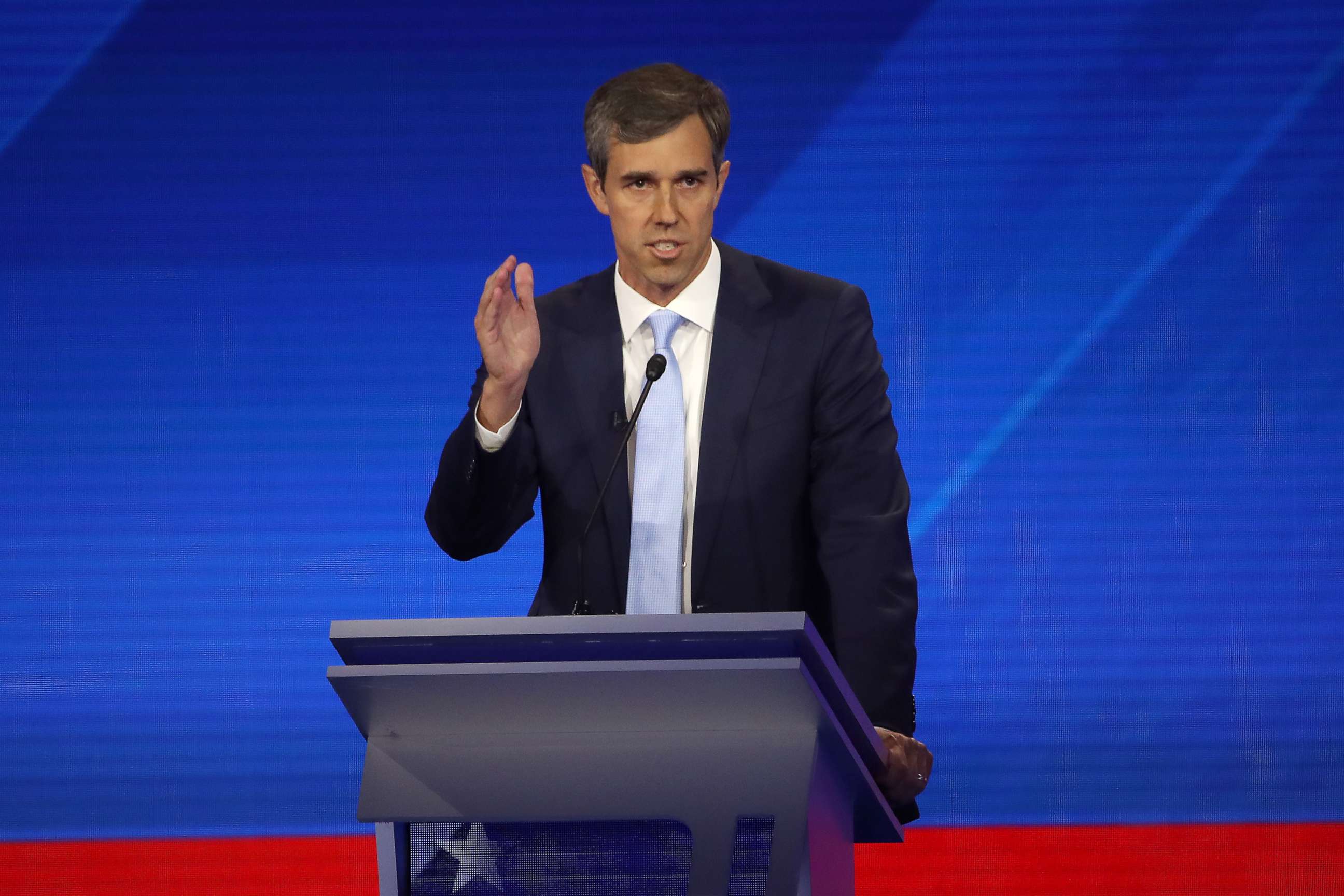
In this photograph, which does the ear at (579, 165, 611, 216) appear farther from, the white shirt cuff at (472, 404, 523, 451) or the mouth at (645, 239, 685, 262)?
the white shirt cuff at (472, 404, 523, 451)

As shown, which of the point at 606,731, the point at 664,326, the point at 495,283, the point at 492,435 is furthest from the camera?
the point at 664,326

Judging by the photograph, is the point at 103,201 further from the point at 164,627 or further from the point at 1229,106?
the point at 1229,106

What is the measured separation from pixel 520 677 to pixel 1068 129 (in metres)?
2.92

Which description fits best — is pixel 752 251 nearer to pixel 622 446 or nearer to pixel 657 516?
pixel 657 516

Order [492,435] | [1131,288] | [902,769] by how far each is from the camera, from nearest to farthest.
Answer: [902,769], [492,435], [1131,288]

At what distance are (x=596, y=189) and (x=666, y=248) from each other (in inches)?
6.4

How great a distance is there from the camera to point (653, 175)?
2.04 metres

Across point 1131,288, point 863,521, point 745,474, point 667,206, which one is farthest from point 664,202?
point 1131,288

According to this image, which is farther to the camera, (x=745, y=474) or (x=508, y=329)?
(x=745, y=474)

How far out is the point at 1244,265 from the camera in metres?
3.76

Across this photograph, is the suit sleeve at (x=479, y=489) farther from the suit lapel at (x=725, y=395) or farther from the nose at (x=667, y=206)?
the nose at (x=667, y=206)

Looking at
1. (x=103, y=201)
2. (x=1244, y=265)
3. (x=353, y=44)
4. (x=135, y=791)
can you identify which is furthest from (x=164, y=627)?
(x=1244, y=265)

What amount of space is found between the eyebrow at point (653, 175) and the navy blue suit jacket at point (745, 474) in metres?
0.17

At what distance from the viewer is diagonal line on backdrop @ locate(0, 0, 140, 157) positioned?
3918 mm
